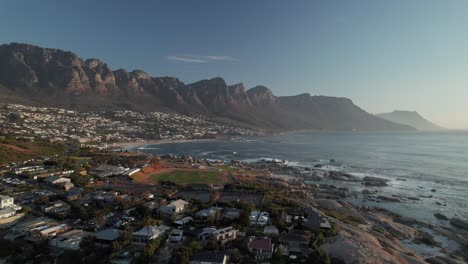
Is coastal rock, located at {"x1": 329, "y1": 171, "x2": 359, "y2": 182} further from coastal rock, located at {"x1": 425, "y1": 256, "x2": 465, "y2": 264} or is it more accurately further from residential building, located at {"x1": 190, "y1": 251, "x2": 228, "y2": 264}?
residential building, located at {"x1": 190, "y1": 251, "x2": 228, "y2": 264}

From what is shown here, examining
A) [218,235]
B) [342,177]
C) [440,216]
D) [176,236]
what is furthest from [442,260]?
[342,177]

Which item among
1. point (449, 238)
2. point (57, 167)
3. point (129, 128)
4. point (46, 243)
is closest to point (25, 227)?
point (46, 243)

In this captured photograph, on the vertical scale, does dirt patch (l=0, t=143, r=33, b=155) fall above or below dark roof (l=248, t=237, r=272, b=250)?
above

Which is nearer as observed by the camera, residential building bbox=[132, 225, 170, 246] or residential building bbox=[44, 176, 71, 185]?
residential building bbox=[132, 225, 170, 246]

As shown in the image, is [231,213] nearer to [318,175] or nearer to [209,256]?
[209,256]

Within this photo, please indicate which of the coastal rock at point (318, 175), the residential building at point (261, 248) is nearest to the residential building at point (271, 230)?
the residential building at point (261, 248)

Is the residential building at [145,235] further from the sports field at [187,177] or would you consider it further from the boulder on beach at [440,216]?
the boulder on beach at [440,216]

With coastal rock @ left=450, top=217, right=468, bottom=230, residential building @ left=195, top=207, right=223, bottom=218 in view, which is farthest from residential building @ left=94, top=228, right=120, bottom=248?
coastal rock @ left=450, top=217, right=468, bottom=230

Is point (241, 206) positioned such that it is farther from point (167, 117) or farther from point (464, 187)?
point (167, 117)
